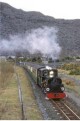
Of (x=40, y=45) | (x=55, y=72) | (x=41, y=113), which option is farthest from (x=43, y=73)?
(x=40, y=45)

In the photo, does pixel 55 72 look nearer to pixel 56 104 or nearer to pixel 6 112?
pixel 56 104

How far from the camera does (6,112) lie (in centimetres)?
2773

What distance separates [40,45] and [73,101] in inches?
5279

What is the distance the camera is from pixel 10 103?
111ft

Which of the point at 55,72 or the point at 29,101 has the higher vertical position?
the point at 55,72

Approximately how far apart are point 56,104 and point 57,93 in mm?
3082

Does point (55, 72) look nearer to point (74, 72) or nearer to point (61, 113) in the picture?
point (61, 113)

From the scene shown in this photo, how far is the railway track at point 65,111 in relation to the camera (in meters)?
25.0

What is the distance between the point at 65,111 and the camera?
27.8 metres

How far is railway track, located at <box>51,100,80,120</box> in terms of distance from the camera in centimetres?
2499

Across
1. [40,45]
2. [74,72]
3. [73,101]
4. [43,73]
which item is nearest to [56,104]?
[73,101]

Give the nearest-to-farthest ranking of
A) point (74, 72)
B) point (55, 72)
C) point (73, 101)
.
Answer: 1. point (73, 101)
2. point (55, 72)
3. point (74, 72)

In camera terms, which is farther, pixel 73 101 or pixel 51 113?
pixel 73 101

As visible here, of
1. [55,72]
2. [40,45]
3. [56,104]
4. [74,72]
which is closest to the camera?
[56,104]
